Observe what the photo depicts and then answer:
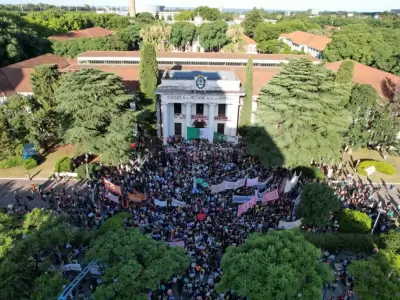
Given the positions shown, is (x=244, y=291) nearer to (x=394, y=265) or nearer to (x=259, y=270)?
(x=259, y=270)

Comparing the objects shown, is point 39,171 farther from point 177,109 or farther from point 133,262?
point 133,262

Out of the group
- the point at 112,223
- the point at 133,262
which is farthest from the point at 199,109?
the point at 133,262

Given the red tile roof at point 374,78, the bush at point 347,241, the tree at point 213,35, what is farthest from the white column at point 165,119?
the tree at point 213,35

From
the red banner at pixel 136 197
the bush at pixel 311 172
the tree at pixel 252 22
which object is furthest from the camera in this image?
the tree at pixel 252 22

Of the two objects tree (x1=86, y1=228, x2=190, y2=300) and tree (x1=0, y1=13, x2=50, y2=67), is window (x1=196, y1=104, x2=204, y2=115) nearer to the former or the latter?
tree (x1=86, y1=228, x2=190, y2=300)

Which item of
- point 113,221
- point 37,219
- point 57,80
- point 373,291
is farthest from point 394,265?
point 57,80

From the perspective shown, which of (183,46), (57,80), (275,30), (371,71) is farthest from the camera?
(275,30)

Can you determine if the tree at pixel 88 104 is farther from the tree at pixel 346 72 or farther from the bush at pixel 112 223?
the tree at pixel 346 72
